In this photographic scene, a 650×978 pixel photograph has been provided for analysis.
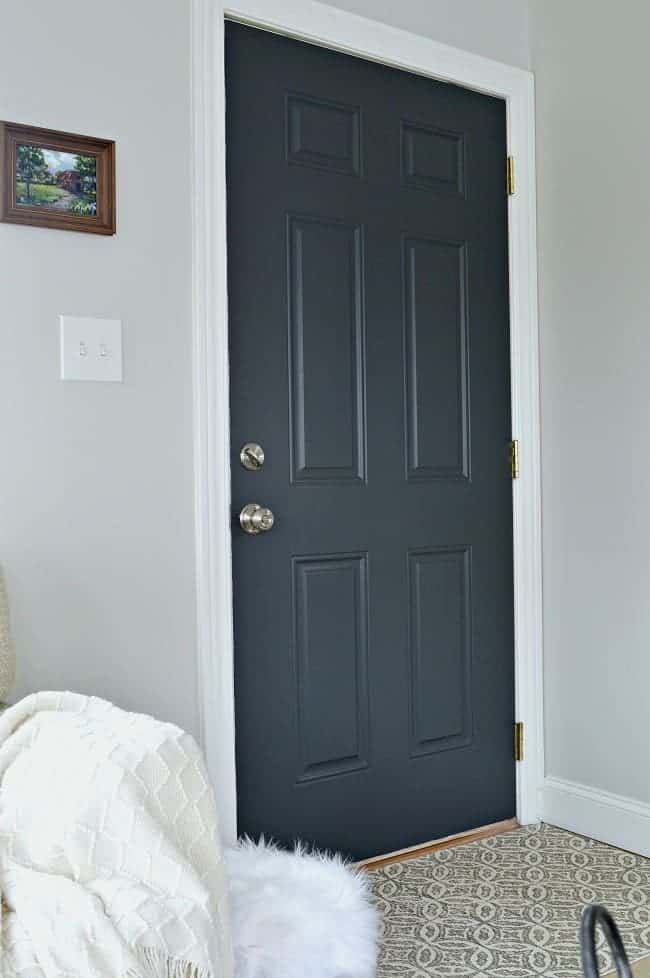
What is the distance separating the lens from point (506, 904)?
2.39 metres

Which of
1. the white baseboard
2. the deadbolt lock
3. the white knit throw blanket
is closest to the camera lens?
the white knit throw blanket

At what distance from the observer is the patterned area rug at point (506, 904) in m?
2.12

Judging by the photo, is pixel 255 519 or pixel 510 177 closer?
pixel 255 519

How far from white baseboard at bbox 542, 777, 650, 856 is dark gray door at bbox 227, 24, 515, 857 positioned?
158mm

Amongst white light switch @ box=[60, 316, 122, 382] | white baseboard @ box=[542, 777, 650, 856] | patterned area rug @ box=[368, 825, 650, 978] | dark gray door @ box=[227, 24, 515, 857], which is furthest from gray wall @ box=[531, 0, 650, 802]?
white light switch @ box=[60, 316, 122, 382]

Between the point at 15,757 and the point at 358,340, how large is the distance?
1428 mm

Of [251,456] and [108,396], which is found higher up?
[108,396]

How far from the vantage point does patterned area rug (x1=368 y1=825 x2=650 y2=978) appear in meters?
2.12

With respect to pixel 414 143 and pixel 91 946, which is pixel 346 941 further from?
pixel 414 143

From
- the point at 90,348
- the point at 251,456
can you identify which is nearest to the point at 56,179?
the point at 90,348

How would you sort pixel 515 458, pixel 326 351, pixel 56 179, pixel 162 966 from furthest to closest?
pixel 515 458
pixel 326 351
pixel 56 179
pixel 162 966

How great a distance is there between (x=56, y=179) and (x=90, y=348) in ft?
1.14

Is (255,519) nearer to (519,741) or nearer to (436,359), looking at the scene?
(436,359)

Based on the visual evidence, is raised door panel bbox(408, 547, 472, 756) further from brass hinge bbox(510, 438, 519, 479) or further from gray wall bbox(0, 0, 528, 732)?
gray wall bbox(0, 0, 528, 732)
